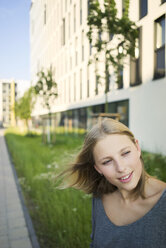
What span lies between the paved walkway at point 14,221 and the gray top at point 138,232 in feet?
5.67

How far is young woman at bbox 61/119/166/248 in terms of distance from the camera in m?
1.33

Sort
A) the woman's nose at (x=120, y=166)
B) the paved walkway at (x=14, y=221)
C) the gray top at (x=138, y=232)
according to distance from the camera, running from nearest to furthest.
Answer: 1. the gray top at (x=138, y=232)
2. the woman's nose at (x=120, y=166)
3. the paved walkway at (x=14, y=221)

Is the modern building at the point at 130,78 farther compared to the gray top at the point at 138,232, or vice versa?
the modern building at the point at 130,78

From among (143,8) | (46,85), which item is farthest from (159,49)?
(46,85)

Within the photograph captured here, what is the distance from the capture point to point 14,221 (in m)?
→ 3.69

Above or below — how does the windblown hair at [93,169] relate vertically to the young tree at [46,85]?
below

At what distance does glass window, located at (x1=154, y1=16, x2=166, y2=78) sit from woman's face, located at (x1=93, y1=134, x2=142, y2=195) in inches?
325

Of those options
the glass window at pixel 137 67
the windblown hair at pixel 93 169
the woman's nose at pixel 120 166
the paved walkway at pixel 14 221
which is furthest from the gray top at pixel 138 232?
the glass window at pixel 137 67

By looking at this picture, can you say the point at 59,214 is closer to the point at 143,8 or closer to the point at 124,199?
the point at 124,199

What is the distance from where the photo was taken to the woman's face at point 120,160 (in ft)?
4.84


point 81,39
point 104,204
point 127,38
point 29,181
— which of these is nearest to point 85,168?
point 104,204

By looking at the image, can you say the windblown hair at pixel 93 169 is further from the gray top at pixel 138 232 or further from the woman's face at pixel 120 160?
the gray top at pixel 138 232

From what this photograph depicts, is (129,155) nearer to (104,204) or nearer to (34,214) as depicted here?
(104,204)

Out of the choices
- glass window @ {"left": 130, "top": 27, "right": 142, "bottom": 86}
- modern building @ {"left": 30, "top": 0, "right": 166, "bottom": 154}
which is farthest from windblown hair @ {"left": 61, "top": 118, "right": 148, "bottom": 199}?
glass window @ {"left": 130, "top": 27, "right": 142, "bottom": 86}
